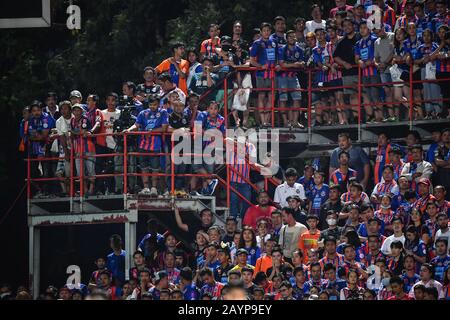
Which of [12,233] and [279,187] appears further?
[12,233]

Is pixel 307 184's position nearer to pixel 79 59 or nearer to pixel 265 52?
pixel 265 52

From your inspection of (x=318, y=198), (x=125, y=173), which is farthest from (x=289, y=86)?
(x=125, y=173)

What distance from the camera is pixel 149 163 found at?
992 inches

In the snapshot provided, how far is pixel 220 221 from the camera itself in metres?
25.4

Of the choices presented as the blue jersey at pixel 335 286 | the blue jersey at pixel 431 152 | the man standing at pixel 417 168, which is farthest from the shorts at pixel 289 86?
the blue jersey at pixel 335 286

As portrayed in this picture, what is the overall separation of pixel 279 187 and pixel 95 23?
8.45m

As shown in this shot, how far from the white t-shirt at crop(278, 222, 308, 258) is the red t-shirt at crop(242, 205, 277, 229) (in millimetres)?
1216

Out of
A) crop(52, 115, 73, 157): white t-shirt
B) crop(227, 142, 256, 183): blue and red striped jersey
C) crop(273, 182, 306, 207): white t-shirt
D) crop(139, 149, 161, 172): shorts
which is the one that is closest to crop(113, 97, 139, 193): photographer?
crop(139, 149, 161, 172): shorts

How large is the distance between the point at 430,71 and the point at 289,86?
2.54m

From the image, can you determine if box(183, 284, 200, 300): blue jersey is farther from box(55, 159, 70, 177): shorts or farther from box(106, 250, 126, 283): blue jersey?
box(55, 159, 70, 177): shorts

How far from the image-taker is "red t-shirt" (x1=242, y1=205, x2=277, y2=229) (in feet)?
81.6

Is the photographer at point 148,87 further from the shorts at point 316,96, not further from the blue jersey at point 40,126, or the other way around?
the shorts at point 316,96
